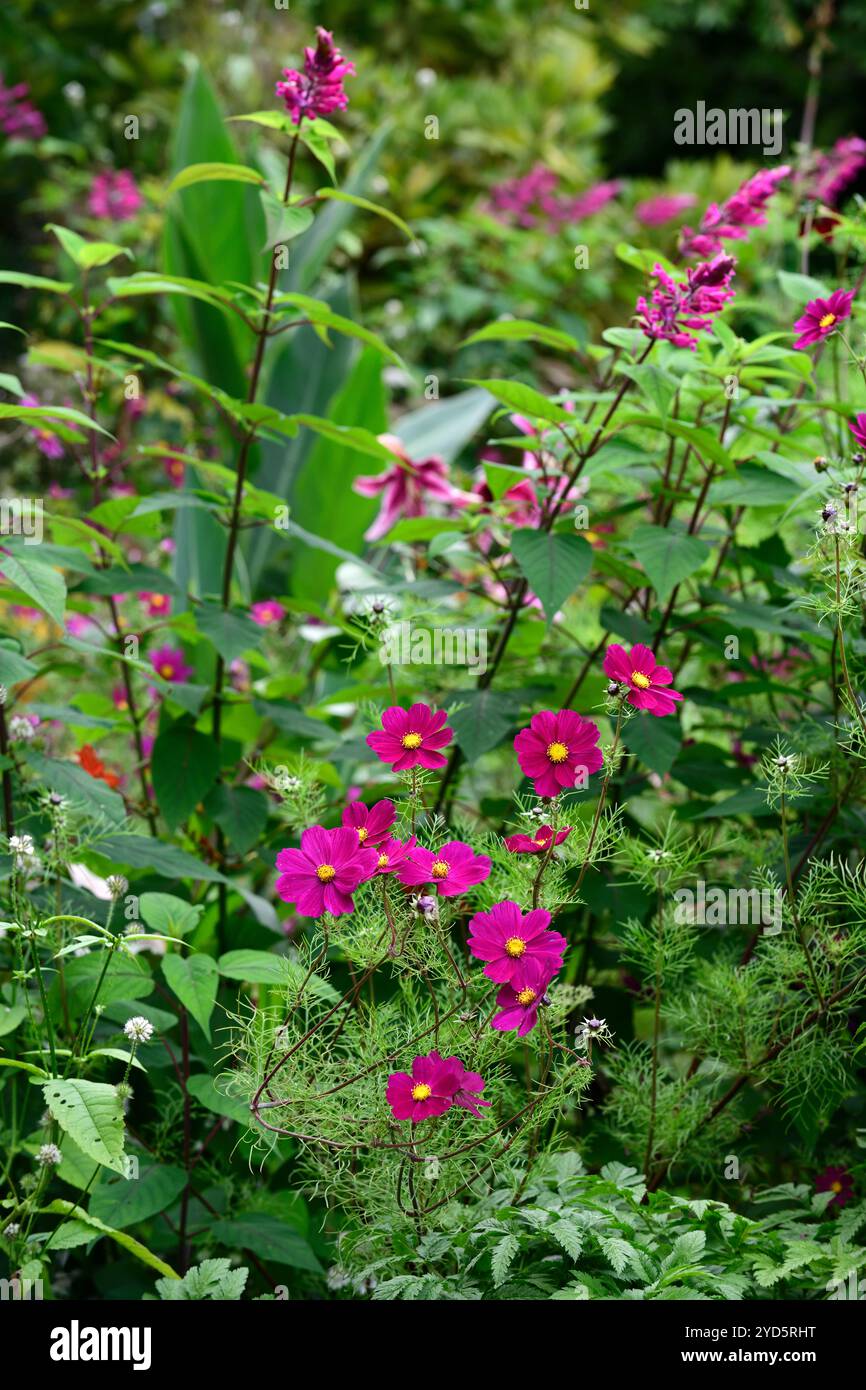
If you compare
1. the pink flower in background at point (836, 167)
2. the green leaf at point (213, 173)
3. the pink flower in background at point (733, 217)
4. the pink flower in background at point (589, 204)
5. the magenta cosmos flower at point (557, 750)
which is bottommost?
the magenta cosmos flower at point (557, 750)

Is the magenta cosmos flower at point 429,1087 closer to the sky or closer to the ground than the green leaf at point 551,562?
closer to the ground

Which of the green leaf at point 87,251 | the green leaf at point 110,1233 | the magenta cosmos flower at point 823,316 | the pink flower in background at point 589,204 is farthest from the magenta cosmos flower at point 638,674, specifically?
the pink flower in background at point 589,204

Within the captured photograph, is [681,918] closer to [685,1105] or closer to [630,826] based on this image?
[685,1105]

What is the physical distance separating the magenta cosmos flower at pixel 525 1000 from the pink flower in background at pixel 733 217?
996 mm

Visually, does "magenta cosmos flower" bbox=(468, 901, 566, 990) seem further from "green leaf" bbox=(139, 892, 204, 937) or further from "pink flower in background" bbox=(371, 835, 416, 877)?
"green leaf" bbox=(139, 892, 204, 937)

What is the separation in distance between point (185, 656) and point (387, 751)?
149cm

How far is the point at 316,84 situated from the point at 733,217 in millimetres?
565

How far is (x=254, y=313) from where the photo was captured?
1.58 meters

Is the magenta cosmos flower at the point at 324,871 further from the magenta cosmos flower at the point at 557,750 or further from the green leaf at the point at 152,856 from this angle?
the green leaf at the point at 152,856

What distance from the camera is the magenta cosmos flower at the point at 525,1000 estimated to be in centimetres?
108

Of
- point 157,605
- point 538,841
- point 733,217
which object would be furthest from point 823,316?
point 157,605

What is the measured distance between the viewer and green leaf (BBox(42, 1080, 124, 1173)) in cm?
106

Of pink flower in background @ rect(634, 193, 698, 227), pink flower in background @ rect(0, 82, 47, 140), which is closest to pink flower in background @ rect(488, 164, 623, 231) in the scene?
pink flower in background @ rect(634, 193, 698, 227)

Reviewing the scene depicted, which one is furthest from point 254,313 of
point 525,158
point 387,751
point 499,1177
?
point 525,158
